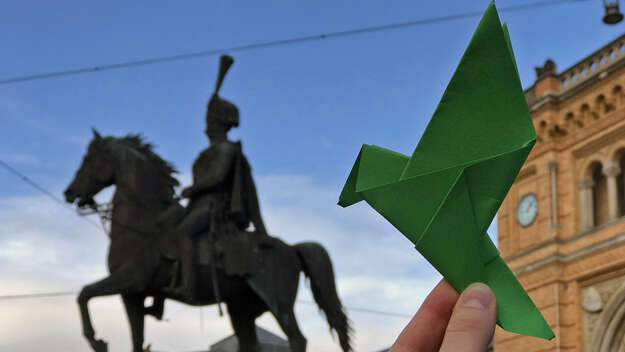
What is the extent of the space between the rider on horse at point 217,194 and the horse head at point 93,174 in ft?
2.90

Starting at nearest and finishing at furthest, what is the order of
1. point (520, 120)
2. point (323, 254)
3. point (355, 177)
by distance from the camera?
1. point (520, 120)
2. point (355, 177)
3. point (323, 254)

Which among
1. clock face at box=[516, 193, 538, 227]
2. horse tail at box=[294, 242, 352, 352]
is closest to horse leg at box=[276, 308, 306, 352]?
horse tail at box=[294, 242, 352, 352]

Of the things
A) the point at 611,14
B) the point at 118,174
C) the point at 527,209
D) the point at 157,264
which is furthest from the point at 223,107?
the point at 527,209

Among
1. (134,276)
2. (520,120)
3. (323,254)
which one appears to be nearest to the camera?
(520,120)

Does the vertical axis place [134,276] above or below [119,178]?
below

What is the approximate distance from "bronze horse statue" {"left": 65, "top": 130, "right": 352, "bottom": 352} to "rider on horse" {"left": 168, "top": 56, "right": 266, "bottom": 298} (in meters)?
0.21

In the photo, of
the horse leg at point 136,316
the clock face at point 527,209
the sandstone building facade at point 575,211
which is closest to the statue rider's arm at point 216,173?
the horse leg at point 136,316

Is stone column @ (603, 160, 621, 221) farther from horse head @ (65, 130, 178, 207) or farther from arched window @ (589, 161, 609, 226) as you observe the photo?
horse head @ (65, 130, 178, 207)

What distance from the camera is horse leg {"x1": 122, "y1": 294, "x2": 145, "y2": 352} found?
953cm

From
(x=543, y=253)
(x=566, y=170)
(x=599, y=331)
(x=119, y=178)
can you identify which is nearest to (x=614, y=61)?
(x=566, y=170)

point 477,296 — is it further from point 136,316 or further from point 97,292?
point 136,316

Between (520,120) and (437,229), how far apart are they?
212 mm

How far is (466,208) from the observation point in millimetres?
1408

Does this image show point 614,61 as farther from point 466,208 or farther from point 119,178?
point 466,208
